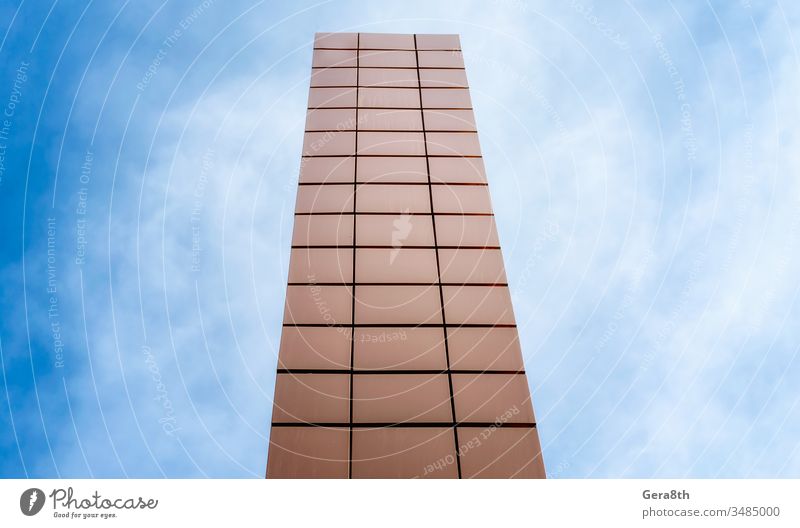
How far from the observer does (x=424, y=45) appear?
1045cm

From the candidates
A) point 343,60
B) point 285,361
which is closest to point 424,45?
point 343,60

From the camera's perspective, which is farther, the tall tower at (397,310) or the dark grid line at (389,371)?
the dark grid line at (389,371)

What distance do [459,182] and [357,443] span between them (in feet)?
13.7

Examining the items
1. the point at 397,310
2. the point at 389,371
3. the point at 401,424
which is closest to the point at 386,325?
the point at 397,310

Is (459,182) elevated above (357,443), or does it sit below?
above
